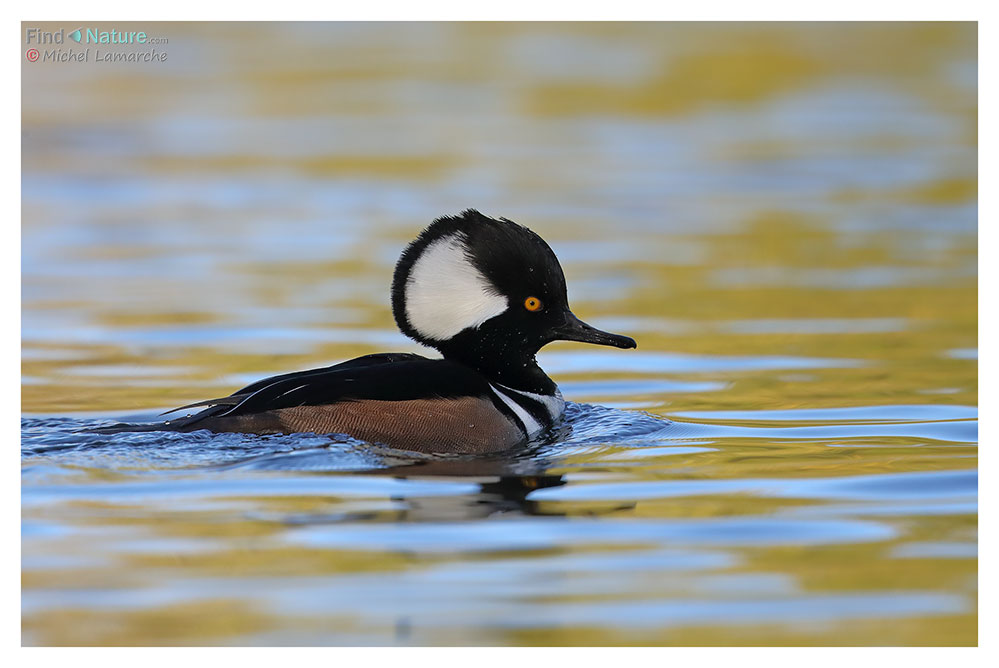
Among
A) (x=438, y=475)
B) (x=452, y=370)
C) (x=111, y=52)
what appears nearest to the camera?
(x=438, y=475)

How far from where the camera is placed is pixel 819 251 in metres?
13.2

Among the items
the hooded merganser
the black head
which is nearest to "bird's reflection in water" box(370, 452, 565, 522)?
the hooded merganser

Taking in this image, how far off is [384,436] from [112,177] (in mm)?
10076

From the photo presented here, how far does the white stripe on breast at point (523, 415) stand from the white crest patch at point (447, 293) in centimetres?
42

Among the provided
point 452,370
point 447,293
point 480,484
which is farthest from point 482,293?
point 480,484

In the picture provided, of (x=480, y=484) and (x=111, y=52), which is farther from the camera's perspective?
(x=111, y=52)

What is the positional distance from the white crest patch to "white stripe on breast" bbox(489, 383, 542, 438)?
16.3 inches

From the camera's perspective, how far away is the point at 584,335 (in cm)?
816

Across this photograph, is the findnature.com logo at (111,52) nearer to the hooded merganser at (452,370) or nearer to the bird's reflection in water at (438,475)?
the hooded merganser at (452,370)

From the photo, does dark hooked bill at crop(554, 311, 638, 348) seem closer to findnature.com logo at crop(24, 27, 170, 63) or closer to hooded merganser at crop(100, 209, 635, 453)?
hooded merganser at crop(100, 209, 635, 453)

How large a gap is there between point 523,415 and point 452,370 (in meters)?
0.52

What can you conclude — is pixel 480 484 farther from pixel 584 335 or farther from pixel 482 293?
pixel 584 335

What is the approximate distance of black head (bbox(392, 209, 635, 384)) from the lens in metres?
7.68
